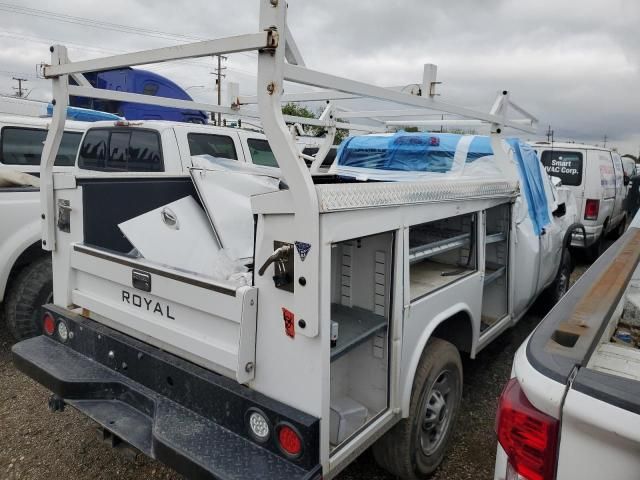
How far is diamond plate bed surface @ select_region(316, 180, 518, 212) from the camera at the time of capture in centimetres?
175

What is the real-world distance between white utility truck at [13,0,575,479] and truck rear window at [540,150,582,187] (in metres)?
5.31

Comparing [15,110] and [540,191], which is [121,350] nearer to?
[540,191]

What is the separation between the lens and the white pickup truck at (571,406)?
97 centimetres

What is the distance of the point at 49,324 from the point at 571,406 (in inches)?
114

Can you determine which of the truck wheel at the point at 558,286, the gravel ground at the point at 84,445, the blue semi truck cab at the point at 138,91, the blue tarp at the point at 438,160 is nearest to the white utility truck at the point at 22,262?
the gravel ground at the point at 84,445

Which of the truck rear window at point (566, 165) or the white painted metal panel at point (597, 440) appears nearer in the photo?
the white painted metal panel at point (597, 440)

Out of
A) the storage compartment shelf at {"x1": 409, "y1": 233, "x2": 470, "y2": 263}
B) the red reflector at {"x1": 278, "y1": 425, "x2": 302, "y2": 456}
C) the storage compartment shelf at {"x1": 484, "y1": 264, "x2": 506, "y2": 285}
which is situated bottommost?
the red reflector at {"x1": 278, "y1": 425, "x2": 302, "y2": 456}

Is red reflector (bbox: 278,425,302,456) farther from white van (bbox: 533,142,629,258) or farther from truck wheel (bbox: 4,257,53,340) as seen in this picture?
white van (bbox: 533,142,629,258)

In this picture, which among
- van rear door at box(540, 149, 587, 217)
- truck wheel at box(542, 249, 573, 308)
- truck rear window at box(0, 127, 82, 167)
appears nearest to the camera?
truck wheel at box(542, 249, 573, 308)

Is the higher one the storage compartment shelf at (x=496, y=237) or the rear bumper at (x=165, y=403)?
the storage compartment shelf at (x=496, y=237)

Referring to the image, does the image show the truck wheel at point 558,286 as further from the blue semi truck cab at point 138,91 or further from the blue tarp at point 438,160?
the blue semi truck cab at point 138,91

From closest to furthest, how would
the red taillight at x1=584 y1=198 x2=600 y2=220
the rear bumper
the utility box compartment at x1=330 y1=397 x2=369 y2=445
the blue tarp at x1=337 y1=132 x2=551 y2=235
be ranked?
the rear bumper, the utility box compartment at x1=330 y1=397 x2=369 y2=445, the blue tarp at x1=337 y1=132 x2=551 y2=235, the red taillight at x1=584 y1=198 x2=600 y2=220

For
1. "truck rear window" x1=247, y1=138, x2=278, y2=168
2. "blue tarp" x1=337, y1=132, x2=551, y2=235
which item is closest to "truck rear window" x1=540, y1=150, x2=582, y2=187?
"blue tarp" x1=337, y1=132, x2=551, y2=235

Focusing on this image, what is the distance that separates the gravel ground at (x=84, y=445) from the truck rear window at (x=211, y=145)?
3031 mm
